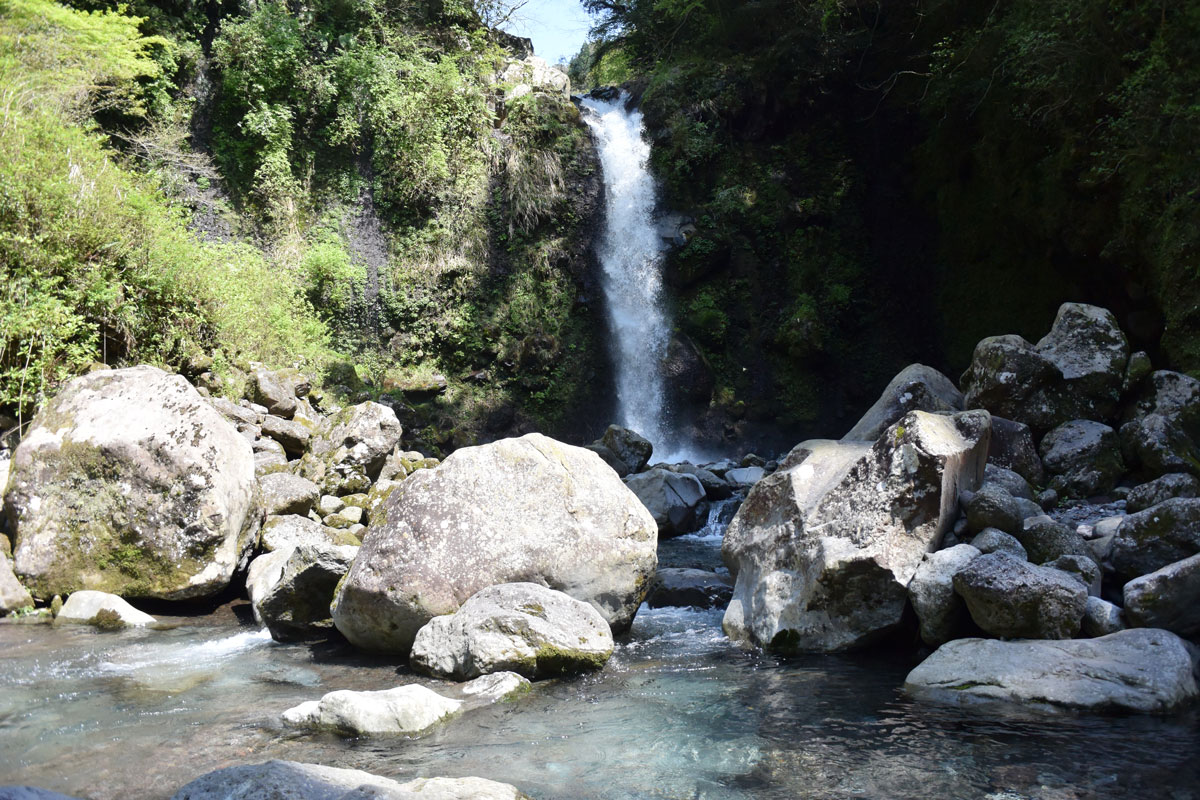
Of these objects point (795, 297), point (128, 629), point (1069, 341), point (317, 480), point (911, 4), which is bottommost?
point (128, 629)

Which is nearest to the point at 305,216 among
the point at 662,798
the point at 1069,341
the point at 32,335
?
the point at 32,335

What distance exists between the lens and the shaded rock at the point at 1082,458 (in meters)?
7.88

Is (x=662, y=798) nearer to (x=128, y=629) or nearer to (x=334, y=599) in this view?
(x=334, y=599)

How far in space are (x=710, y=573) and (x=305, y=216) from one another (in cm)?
1276

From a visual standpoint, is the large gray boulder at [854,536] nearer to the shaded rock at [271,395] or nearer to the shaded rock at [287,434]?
the shaded rock at [287,434]

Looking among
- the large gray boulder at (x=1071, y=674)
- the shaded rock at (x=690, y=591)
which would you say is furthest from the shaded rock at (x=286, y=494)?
the large gray boulder at (x=1071, y=674)

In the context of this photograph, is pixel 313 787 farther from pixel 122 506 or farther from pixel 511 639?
pixel 122 506

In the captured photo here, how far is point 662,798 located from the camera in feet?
11.8

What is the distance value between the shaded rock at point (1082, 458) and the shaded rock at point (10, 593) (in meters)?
9.84

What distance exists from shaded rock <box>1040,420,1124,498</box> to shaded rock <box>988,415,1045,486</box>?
8.9 inches

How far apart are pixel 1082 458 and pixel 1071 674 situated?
169 inches

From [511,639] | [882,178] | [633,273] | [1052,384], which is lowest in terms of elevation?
[511,639]

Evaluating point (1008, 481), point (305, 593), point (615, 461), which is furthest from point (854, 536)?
point (615, 461)

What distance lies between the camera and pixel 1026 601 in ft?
16.4
